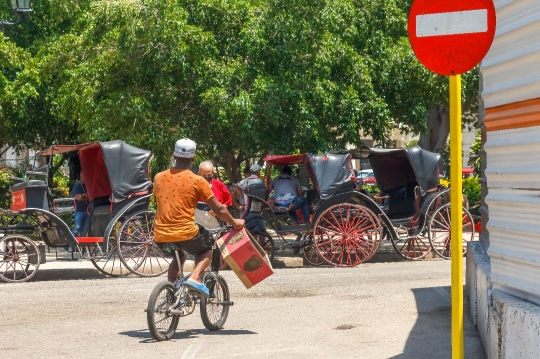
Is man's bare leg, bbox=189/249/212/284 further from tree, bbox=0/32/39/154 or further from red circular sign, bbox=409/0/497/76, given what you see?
tree, bbox=0/32/39/154

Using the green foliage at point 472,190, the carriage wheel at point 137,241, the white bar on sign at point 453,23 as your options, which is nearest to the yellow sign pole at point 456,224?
the white bar on sign at point 453,23

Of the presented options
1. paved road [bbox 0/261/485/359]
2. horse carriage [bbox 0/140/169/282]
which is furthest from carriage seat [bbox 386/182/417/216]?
horse carriage [bbox 0/140/169/282]

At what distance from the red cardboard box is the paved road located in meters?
0.60

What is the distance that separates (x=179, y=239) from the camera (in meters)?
8.31

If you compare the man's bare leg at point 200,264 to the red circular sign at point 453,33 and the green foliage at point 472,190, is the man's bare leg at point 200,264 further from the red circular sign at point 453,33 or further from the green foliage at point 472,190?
the green foliage at point 472,190

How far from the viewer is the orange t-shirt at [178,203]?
27.3 ft

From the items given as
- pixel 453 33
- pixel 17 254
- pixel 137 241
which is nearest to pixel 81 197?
pixel 137 241

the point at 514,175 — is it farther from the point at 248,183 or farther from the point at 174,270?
the point at 248,183

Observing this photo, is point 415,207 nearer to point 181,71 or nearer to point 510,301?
point 181,71

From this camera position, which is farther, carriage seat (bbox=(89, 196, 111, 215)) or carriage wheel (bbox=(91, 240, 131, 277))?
carriage seat (bbox=(89, 196, 111, 215))

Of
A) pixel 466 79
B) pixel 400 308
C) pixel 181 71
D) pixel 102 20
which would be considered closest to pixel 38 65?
pixel 102 20

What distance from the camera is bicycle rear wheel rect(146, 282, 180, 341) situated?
8.09 metres

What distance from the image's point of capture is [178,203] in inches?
328

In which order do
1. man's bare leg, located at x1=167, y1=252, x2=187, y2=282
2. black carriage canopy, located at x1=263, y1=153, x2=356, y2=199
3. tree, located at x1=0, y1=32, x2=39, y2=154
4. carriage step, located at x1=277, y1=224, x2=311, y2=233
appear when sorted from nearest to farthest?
man's bare leg, located at x1=167, y1=252, x2=187, y2=282, black carriage canopy, located at x1=263, y1=153, x2=356, y2=199, carriage step, located at x1=277, y1=224, x2=311, y2=233, tree, located at x1=0, y1=32, x2=39, y2=154
